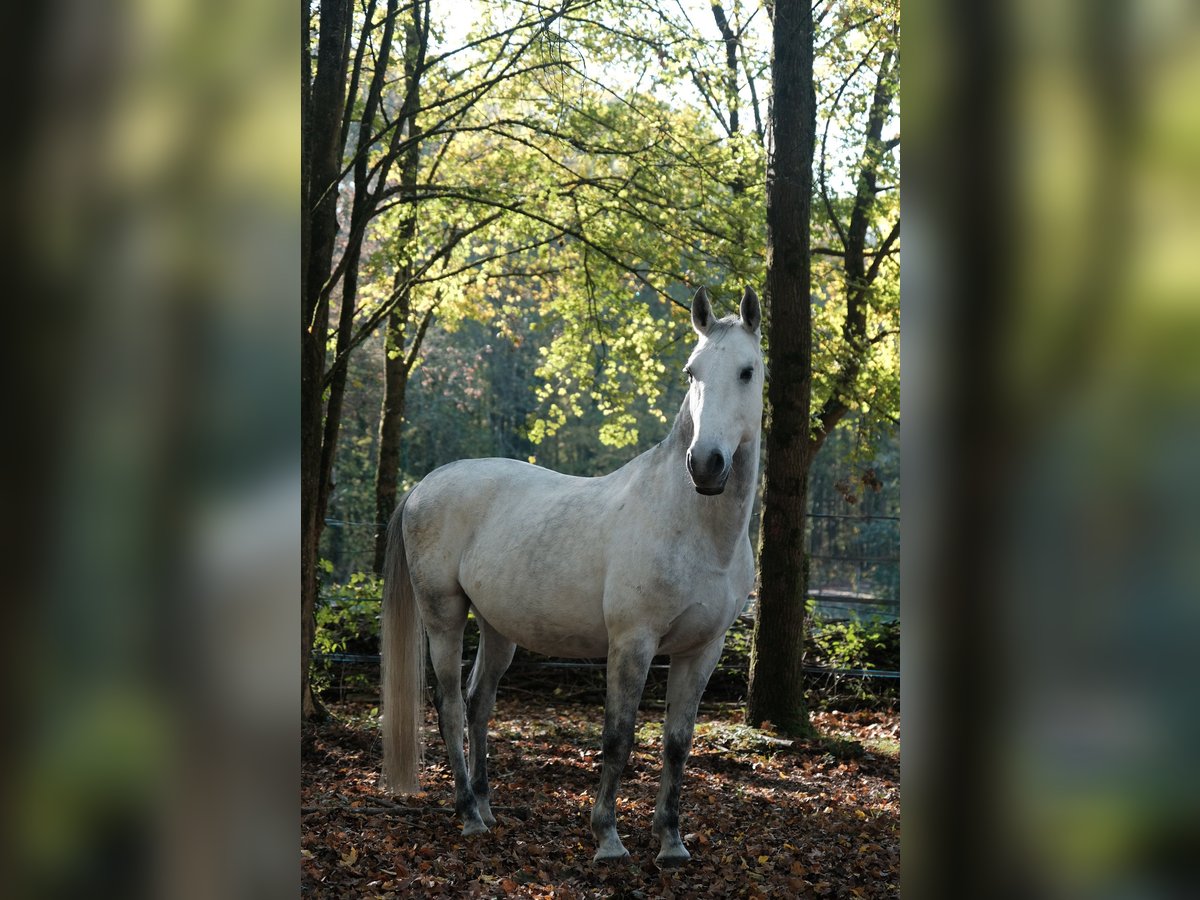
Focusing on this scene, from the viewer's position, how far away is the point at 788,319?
727 cm

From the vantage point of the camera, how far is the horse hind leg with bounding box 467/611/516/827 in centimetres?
519

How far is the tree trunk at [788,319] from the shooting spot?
7254 mm

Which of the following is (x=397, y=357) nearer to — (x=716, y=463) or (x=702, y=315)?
(x=702, y=315)

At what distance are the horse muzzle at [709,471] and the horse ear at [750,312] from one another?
0.62m

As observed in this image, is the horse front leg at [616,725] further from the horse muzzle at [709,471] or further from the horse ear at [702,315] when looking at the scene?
the horse ear at [702,315]

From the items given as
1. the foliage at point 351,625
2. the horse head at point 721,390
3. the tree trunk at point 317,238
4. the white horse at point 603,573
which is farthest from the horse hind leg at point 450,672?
the foliage at point 351,625

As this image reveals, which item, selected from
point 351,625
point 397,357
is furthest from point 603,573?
point 397,357

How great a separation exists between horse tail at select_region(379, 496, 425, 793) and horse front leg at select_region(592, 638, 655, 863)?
3.44 ft

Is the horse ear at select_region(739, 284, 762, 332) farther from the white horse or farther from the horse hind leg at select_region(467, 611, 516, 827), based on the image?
the horse hind leg at select_region(467, 611, 516, 827)
